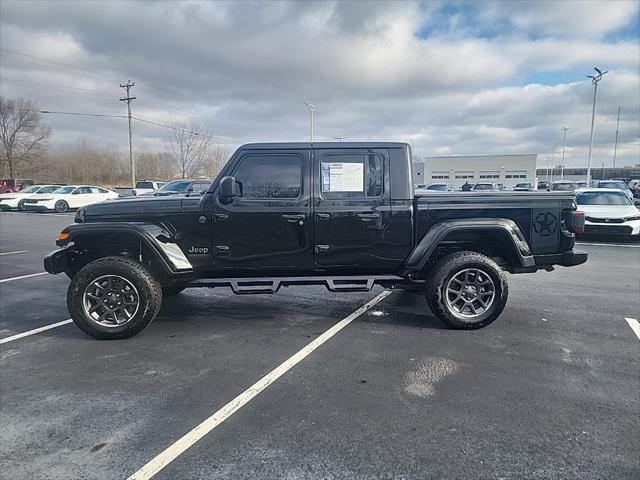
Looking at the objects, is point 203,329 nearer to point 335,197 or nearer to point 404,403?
point 335,197

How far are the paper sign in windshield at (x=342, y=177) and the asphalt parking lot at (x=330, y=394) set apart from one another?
1.59m

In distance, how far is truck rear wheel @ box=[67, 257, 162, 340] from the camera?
452cm

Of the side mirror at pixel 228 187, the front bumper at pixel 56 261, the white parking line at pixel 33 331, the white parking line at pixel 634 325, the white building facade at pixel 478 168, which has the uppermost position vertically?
the white building facade at pixel 478 168

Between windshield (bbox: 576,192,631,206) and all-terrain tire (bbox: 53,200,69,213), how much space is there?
2555cm

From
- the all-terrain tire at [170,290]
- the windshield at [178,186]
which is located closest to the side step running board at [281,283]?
the all-terrain tire at [170,290]

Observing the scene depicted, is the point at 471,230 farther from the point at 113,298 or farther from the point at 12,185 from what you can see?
the point at 12,185

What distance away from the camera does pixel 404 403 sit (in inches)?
128

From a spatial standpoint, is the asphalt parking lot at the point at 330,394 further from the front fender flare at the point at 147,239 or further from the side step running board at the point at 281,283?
the front fender flare at the point at 147,239

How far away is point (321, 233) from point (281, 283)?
0.71m

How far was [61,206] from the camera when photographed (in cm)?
2500

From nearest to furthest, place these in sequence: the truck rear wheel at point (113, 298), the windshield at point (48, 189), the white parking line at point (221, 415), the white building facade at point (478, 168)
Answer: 1. the white parking line at point (221, 415)
2. the truck rear wheel at point (113, 298)
3. the windshield at point (48, 189)
4. the white building facade at point (478, 168)

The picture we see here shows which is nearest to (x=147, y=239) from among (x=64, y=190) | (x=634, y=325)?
(x=634, y=325)

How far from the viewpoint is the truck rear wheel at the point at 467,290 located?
4746 mm

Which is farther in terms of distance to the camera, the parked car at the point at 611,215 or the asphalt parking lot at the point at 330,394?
the parked car at the point at 611,215
